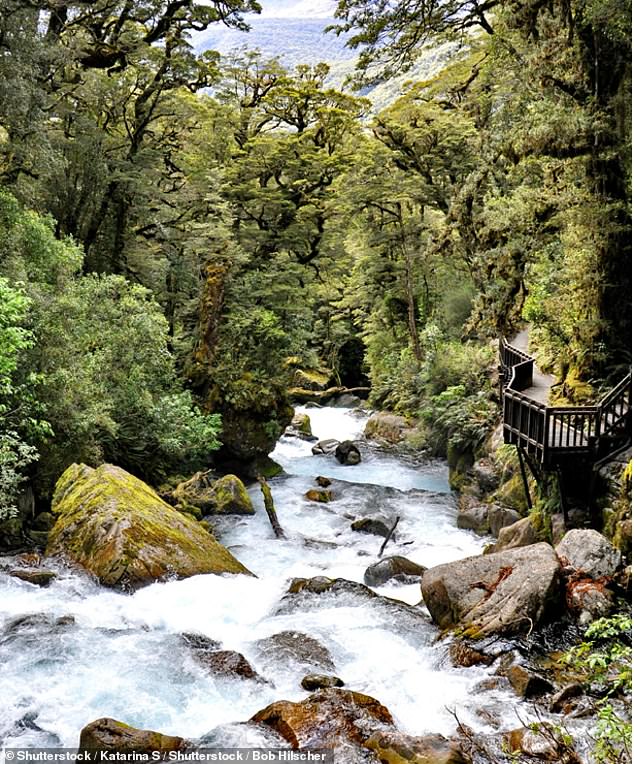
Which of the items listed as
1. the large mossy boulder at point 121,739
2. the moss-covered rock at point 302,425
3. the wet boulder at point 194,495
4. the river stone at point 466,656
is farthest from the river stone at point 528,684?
the moss-covered rock at point 302,425

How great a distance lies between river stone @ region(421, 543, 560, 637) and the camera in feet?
28.3

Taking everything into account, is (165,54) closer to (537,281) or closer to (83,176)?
(83,176)

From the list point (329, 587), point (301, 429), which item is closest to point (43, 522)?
point (329, 587)

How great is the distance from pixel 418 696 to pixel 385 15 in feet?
40.7

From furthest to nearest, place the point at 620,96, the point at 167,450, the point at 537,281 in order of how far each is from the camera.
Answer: the point at 537,281 → the point at 167,450 → the point at 620,96

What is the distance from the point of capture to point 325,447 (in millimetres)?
24125

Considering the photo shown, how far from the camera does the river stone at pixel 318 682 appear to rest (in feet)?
25.6

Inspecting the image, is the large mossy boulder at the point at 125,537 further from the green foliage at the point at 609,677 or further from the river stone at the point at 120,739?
the green foliage at the point at 609,677

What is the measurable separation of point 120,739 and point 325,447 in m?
18.1

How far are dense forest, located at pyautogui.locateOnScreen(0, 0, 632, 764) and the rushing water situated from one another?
0.81ft

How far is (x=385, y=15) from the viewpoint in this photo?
1290 centimetres

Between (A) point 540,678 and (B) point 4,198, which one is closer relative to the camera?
(A) point 540,678

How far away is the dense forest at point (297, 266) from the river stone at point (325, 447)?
2.55m

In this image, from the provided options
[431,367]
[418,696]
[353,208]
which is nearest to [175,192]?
[353,208]
